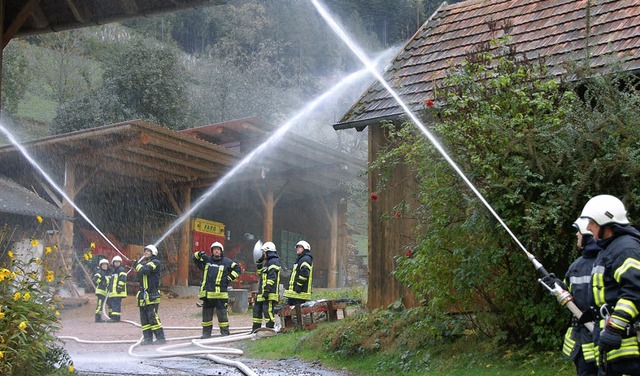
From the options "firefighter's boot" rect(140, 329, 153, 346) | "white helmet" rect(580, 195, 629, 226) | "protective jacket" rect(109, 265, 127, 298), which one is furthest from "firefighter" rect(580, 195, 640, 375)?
"protective jacket" rect(109, 265, 127, 298)

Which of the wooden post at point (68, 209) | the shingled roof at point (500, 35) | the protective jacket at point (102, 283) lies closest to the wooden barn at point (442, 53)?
the shingled roof at point (500, 35)

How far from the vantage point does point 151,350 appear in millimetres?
13117

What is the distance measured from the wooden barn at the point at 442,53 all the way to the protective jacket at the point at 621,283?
5.24m

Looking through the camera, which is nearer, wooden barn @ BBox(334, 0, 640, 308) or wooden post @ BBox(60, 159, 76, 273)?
wooden barn @ BBox(334, 0, 640, 308)

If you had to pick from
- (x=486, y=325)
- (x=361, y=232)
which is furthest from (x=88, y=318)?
(x=361, y=232)

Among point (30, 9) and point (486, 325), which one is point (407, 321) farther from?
point (30, 9)

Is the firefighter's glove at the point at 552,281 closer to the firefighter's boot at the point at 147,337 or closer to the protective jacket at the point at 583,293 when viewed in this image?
the protective jacket at the point at 583,293

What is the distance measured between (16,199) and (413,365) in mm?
13910

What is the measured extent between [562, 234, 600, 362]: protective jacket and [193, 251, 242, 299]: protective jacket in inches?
371

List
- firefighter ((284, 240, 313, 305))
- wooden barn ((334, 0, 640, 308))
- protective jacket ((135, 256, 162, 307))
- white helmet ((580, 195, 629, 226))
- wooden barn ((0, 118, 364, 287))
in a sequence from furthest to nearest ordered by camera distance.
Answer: wooden barn ((0, 118, 364, 287)) < protective jacket ((135, 256, 162, 307)) < firefighter ((284, 240, 313, 305)) < wooden barn ((334, 0, 640, 308)) < white helmet ((580, 195, 629, 226))

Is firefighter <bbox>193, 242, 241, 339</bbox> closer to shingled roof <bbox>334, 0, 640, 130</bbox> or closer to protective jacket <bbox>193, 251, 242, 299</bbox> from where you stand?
protective jacket <bbox>193, 251, 242, 299</bbox>

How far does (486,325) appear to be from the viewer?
909cm

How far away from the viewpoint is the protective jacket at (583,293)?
19.1 ft

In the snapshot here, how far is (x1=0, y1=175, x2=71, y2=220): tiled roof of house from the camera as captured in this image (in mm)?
19375
